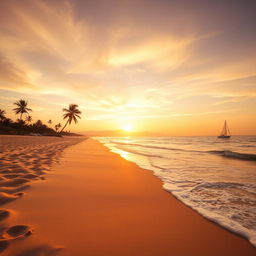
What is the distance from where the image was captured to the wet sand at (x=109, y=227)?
139 cm

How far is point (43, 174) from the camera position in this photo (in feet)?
12.0

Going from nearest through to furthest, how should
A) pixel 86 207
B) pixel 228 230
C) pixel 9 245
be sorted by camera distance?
pixel 9 245, pixel 228 230, pixel 86 207

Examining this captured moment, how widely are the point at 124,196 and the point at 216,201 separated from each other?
159cm

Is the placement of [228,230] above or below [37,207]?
below

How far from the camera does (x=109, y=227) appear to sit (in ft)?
5.69

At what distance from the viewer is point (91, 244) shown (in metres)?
1.44

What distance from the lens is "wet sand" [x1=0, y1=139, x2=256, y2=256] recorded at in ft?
4.56

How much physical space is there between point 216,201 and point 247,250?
1.30m

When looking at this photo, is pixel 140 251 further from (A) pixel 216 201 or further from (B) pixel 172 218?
(A) pixel 216 201

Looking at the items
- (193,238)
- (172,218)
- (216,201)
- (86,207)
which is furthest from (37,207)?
(216,201)

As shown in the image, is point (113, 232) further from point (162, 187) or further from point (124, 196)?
point (162, 187)

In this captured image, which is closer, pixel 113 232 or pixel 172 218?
pixel 113 232

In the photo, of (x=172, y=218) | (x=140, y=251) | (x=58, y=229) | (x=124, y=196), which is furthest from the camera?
(x=124, y=196)

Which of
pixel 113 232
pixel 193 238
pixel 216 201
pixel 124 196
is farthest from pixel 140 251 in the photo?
pixel 216 201
